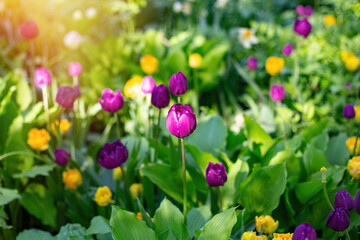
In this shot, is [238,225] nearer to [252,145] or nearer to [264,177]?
[264,177]

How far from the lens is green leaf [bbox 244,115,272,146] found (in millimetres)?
1450

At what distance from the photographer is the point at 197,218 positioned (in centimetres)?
114

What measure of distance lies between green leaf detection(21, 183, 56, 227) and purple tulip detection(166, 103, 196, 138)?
0.82 metres

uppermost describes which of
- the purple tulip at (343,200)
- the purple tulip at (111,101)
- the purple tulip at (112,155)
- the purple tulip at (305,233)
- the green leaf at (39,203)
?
the purple tulip at (111,101)

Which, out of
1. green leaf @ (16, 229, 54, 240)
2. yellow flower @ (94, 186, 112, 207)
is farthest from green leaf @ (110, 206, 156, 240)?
green leaf @ (16, 229, 54, 240)

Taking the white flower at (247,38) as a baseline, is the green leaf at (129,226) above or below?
below

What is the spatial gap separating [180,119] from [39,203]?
88 centimetres

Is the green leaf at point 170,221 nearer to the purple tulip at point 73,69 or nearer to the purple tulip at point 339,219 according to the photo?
the purple tulip at point 339,219

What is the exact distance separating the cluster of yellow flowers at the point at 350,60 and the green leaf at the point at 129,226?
1.49 meters

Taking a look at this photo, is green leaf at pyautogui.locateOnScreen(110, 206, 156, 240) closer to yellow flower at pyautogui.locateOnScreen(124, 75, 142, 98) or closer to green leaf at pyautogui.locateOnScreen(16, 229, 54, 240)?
green leaf at pyautogui.locateOnScreen(16, 229, 54, 240)

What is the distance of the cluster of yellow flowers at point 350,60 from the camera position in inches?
76.5

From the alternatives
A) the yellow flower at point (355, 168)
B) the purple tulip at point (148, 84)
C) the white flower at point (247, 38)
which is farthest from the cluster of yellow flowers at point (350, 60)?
the purple tulip at point (148, 84)

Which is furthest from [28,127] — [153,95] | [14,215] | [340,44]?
[340,44]

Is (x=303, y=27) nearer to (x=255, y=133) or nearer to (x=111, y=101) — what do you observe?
(x=255, y=133)
